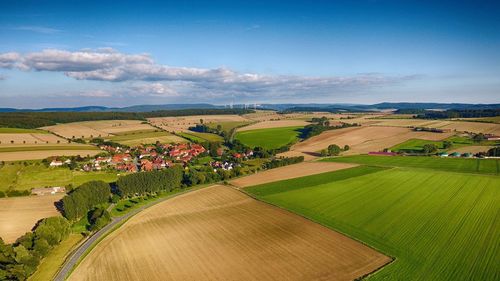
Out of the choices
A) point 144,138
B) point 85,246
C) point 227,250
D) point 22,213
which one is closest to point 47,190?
point 22,213

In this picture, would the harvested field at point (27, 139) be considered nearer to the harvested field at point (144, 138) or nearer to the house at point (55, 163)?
the harvested field at point (144, 138)

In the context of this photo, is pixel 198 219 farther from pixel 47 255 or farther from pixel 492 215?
pixel 492 215

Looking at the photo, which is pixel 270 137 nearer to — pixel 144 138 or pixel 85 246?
pixel 144 138

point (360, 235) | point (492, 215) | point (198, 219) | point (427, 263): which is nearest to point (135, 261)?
point (198, 219)

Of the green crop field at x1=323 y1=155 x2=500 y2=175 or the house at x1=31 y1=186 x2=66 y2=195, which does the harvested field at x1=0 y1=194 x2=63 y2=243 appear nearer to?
the house at x1=31 y1=186 x2=66 y2=195

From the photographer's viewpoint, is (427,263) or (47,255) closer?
(427,263)

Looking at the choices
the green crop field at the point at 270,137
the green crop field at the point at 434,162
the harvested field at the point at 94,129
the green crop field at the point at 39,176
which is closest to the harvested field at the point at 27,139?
the harvested field at the point at 94,129
